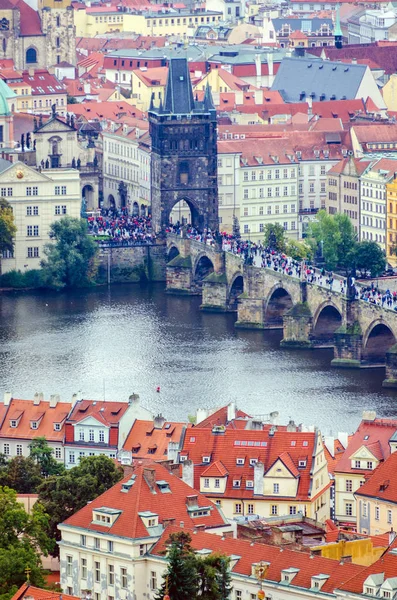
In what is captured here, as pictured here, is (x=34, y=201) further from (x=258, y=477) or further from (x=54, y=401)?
(x=258, y=477)

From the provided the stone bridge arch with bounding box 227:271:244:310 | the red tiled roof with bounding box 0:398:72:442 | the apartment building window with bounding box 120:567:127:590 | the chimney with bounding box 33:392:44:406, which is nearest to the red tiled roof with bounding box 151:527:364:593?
the apartment building window with bounding box 120:567:127:590

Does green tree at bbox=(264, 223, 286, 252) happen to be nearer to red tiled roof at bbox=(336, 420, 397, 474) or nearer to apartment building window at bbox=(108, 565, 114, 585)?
red tiled roof at bbox=(336, 420, 397, 474)

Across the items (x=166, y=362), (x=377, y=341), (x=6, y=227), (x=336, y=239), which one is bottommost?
(x=166, y=362)

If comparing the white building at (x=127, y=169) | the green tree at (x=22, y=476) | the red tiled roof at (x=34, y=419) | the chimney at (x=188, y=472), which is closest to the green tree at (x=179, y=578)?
the chimney at (x=188, y=472)

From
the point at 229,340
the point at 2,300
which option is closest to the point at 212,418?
the point at 229,340

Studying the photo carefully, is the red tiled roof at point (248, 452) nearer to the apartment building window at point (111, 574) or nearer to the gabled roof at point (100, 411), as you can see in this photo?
the gabled roof at point (100, 411)

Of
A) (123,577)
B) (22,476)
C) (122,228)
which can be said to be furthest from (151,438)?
(122,228)
